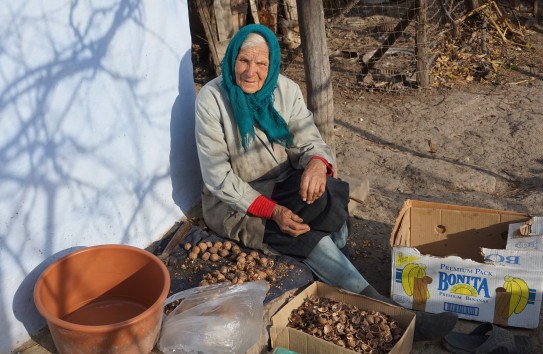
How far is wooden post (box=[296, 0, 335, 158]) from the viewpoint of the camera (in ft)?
12.4

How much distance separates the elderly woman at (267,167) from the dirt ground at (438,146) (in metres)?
0.54

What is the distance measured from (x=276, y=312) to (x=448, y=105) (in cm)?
376

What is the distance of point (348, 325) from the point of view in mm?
3041

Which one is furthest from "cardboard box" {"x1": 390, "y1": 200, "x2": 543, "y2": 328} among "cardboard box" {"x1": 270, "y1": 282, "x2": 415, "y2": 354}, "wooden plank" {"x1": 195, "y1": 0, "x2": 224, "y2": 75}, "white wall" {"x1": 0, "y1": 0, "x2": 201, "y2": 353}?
"wooden plank" {"x1": 195, "y1": 0, "x2": 224, "y2": 75}

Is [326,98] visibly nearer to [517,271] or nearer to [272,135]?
[272,135]

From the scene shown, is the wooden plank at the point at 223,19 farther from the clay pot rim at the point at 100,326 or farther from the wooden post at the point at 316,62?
the clay pot rim at the point at 100,326

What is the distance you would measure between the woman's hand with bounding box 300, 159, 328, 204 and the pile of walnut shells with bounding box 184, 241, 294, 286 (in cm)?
43

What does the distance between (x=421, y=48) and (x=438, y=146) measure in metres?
1.46

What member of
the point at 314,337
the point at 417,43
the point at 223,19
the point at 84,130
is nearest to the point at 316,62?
the point at 84,130

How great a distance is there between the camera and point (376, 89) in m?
6.73

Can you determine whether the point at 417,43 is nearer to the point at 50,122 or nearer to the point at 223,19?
the point at 223,19

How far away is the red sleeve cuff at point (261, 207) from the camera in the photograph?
3.41 metres

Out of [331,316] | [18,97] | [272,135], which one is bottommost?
[331,316]

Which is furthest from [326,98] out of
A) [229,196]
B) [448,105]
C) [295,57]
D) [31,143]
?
[295,57]
